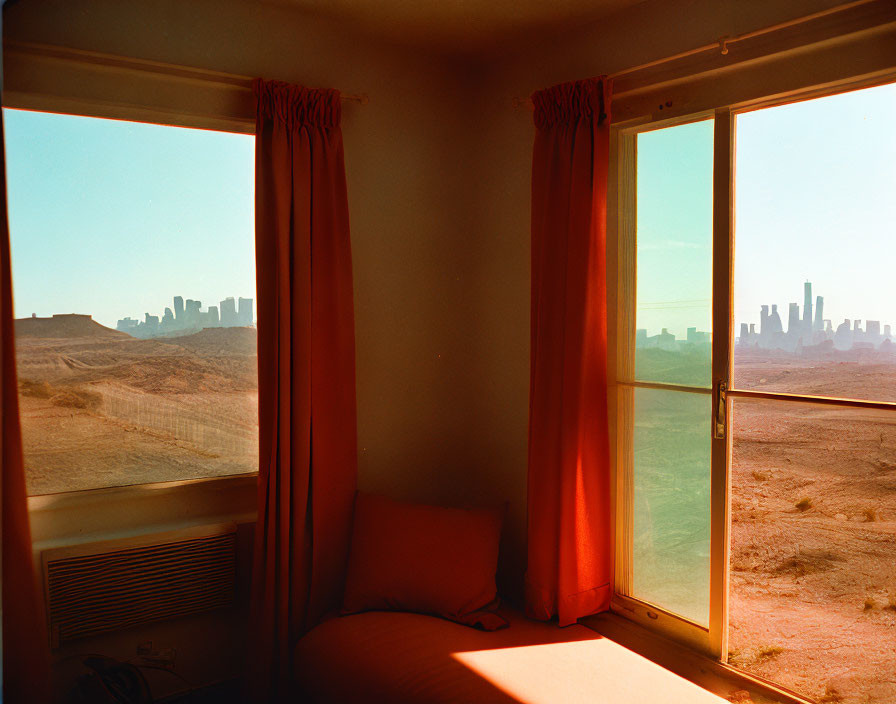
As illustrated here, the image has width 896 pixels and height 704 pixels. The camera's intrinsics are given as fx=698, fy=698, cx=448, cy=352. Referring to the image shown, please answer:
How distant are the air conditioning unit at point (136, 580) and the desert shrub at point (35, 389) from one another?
20.8 inches

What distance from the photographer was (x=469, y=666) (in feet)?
7.39

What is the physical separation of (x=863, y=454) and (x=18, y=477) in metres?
2.64

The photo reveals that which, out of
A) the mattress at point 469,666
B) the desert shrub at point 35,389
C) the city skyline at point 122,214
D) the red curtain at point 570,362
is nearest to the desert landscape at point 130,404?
the desert shrub at point 35,389

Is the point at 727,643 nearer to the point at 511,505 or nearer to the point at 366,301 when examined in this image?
the point at 511,505

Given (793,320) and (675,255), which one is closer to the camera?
(793,320)

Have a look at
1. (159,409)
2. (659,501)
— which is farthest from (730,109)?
(159,409)

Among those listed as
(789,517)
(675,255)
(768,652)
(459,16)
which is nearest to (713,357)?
(675,255)

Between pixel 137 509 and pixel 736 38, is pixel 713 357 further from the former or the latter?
pixel 137 509

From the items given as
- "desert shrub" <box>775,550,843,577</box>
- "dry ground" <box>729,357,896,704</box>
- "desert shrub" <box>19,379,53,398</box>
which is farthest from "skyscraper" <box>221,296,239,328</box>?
"desert shrub" <box>775,550,843,577</box>

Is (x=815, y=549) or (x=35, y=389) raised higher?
(x=35, y=389)

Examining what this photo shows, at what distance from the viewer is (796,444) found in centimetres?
239

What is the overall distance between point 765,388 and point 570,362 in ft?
2.20

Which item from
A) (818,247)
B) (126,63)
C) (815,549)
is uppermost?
(126,63)

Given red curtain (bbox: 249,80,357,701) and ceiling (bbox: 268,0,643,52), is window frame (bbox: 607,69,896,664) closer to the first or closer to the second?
ceiling (bbox: 268,0,643,52)
